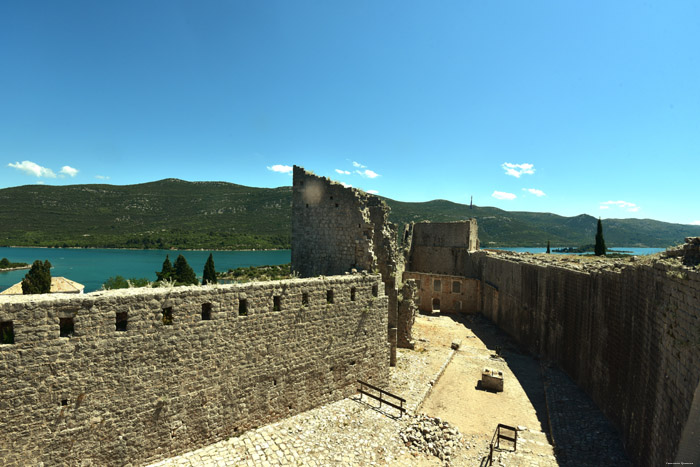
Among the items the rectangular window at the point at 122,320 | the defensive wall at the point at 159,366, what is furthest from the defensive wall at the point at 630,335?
the rectangular window at the point at 122,320

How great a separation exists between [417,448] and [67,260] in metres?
120

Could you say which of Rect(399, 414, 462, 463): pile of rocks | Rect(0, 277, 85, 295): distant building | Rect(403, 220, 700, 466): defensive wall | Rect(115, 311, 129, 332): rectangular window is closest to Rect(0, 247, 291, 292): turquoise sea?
Rect(0, 277, 85, 295): distant building

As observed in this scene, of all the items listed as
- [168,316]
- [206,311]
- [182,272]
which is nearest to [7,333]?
[168,316]

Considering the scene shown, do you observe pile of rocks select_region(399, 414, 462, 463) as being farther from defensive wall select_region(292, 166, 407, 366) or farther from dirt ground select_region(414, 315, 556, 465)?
defensive wall select_region(292, 166, 407, 366)

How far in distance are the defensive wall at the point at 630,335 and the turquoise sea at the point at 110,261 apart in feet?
235

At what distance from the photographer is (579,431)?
1038 centimetres

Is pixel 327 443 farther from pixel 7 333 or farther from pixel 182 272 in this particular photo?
pixel 182 272

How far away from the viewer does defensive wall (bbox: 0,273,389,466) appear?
657cm

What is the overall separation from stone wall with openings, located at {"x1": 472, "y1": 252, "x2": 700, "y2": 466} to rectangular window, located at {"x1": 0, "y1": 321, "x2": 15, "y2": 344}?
12063 millimetres

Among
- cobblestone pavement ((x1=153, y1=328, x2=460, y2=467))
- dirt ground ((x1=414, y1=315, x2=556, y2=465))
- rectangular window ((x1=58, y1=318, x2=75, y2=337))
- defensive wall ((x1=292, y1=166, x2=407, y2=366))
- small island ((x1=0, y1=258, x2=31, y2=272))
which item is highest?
defensive wall ((x1=292, y1=166, x2=407, y2=366))

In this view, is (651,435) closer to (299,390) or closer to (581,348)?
(581,348)

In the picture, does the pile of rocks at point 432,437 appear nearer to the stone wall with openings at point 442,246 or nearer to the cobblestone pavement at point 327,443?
the cobblestone pavement at point 327,443

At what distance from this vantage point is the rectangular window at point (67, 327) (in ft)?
22.6

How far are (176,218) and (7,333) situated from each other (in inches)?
5399
